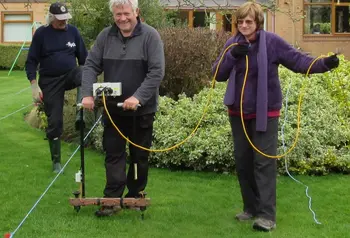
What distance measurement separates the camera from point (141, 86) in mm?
5430

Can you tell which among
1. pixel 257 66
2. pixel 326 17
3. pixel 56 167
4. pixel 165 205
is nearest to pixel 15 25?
pixel 326 17

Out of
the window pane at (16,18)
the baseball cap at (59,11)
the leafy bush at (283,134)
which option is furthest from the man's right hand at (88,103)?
the window pane at (16,18)

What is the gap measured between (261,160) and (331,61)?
1.03m

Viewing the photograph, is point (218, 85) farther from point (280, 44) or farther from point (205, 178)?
point (280, 44)

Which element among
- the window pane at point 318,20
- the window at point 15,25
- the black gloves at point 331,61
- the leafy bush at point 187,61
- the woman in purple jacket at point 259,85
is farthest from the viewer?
the window at point 15,25

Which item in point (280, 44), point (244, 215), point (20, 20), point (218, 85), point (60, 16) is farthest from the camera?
point (20, 20)

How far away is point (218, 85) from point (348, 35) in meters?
20.4

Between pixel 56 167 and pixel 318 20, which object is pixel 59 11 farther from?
pixel 318 20

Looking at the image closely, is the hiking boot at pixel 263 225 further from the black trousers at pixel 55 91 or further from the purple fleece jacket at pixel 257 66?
the black trousers at pixel 55 91

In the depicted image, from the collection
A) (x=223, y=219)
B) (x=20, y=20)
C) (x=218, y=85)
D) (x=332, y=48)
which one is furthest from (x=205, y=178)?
(x=20, y=20)

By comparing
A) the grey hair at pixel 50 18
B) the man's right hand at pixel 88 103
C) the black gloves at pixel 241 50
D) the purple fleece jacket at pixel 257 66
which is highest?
the grey hair at pixel 50 18

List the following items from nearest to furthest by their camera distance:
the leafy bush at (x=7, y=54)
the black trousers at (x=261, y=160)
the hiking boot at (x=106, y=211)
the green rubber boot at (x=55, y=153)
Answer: the black trousers at (x=261, y=160), the hiking boot at (x=106, y=211), the green rubber boot at (x=55, y=153), the leafy bush at (x=7, y=54)

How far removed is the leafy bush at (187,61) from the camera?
9992 mm

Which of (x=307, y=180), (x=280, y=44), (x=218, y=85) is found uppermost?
(x=280, y=44)
